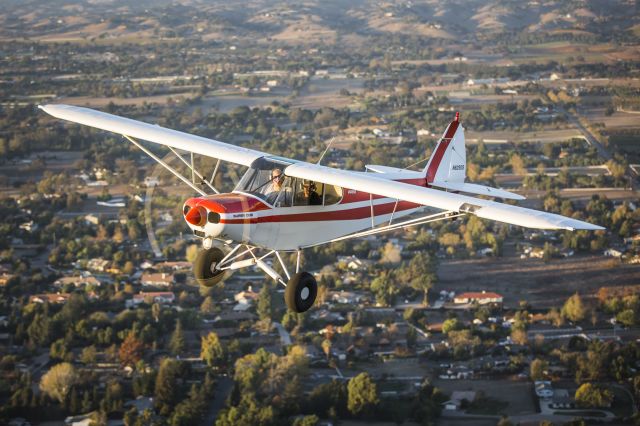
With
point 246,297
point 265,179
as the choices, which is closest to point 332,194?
point 265,179

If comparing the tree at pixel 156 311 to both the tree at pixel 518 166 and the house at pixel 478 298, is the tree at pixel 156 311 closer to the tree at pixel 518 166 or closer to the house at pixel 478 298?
the house at pixel 478 298

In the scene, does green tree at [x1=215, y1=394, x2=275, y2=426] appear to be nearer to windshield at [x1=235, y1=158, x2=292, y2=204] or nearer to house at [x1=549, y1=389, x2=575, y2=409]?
house at [x1=549, y1=389, x2=575, y2=409]

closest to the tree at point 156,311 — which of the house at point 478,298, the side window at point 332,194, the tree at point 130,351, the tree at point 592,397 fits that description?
the tree at point 130,351

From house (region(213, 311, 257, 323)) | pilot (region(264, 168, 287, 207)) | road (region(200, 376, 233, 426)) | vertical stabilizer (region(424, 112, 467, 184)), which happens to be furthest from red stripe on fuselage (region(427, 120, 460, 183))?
house (region(213, 311, 257, 323))

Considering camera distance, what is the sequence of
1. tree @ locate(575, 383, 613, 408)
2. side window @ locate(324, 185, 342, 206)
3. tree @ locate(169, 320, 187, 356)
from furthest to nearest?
tree @ locate(169, 320, 187, 356), tree @ locate(575, 383, 613, 408), side window @ locate(324, 185, 342, 206)

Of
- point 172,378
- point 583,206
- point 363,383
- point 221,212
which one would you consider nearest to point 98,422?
point 172,378

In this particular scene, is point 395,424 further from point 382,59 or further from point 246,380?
point 382,59
